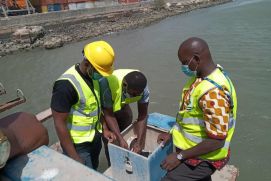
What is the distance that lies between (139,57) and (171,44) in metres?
3.28

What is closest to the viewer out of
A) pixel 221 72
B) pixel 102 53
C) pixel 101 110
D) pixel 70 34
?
pixel 221 72

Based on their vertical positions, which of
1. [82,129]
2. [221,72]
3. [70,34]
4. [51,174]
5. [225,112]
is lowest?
[70,34]

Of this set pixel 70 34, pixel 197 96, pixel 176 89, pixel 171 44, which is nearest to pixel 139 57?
pixel 171 44

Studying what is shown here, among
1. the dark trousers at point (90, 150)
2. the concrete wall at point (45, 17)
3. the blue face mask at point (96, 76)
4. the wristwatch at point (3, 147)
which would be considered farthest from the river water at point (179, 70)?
the concrete wall at point (45, 17)

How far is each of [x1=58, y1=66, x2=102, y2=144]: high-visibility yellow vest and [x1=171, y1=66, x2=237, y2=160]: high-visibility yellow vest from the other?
2.85 feet

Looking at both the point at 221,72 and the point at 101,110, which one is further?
the point at 101,110

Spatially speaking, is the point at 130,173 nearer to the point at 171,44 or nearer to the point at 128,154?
the point at 128,154

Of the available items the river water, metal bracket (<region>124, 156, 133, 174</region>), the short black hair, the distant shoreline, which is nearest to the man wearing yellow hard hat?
the short black hair

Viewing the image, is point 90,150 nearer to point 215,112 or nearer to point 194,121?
point 194,121

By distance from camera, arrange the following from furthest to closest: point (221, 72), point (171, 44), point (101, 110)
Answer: point (171, 44) < point (101, 110) < point (221, 72)

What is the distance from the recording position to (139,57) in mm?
15688

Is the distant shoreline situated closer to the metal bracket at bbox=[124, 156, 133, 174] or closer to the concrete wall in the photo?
the concrete wall

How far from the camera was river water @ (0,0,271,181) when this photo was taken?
257 inches

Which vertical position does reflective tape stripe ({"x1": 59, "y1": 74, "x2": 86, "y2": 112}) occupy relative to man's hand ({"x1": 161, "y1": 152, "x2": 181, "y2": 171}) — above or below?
above
